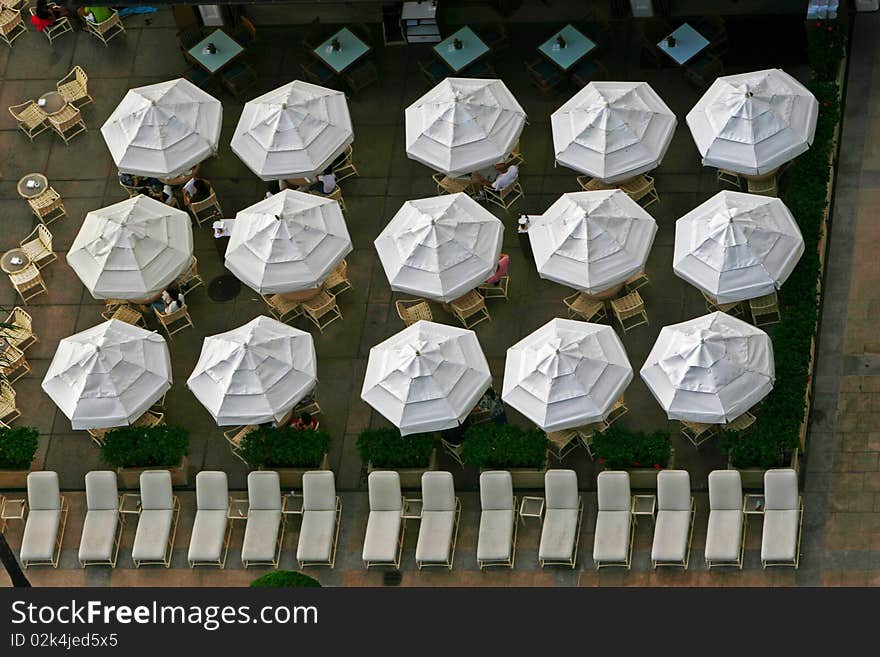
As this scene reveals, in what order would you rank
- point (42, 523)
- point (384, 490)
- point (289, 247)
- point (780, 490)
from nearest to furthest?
point (780, 490) → point (384, 490) → point (42, 523) → point (289, 247)

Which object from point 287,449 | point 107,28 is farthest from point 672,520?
point 107,28

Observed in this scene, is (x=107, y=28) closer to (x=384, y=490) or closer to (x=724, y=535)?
(x=384, y=490)

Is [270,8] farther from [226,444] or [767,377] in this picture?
[767,377]

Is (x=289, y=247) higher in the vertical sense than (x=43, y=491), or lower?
higher

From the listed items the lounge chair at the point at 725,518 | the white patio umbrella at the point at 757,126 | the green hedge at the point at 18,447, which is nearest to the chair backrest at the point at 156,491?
the green hedge at the point at 18,447

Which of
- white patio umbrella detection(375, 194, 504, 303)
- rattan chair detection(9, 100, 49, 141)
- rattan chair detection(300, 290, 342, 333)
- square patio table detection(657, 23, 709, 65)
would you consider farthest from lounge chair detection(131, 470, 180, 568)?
square patio table detection(657, 23, 709, 65)
